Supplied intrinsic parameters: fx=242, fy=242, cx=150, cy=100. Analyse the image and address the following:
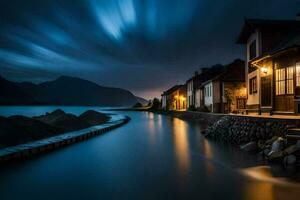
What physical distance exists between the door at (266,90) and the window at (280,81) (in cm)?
72

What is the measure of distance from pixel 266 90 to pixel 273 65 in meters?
1.88

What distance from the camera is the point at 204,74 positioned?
44.9 m

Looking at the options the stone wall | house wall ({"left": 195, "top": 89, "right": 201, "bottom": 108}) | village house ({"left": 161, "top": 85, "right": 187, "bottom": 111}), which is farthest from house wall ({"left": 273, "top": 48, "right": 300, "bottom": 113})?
village house ({"left": 161, "top": 85, "right": 187, "bottom": 111})

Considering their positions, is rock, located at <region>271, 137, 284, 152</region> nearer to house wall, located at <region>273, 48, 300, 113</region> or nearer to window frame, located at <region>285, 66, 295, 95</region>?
house wall, located at <region>273, 48, 300, 113</region>

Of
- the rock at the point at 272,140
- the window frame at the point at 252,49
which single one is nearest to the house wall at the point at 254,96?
the window frame at the point at 252,49

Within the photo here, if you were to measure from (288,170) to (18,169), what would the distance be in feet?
31.9

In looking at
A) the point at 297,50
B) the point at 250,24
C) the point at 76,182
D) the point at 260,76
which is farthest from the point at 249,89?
the point at 76,182

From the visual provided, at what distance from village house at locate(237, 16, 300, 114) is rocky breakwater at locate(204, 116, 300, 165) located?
225 centimetres

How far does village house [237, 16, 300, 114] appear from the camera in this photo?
13159mm

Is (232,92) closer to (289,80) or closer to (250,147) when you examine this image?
(289,80)

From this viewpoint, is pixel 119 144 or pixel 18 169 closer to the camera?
pixel 18 169

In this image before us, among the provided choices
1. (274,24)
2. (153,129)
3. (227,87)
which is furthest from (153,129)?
(274,24)

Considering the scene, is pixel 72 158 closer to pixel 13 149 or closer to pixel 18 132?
pixel 13 149

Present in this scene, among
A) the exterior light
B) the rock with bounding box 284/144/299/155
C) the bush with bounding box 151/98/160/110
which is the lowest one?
the rock with bounding box 284/144/299/155
